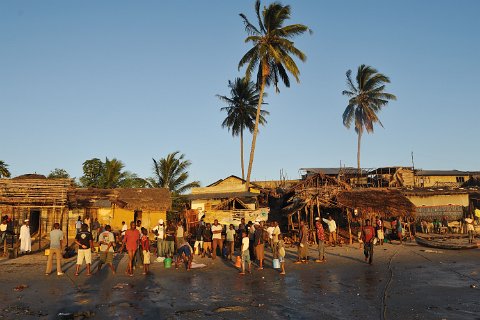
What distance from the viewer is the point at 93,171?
3953 centimetres

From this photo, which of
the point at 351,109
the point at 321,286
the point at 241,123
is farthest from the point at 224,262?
the point at 351,109

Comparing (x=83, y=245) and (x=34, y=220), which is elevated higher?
(x=34, y=220)

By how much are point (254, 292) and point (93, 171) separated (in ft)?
107

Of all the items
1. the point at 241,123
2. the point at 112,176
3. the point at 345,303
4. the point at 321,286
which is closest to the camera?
the point at 345,303

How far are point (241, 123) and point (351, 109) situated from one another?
1357cm

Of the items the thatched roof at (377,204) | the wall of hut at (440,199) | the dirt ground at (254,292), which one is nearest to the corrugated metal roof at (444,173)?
the wall of hut at (440,199)

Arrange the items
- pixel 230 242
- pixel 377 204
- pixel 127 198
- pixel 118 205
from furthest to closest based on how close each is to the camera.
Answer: pixel 127 198 → pixel 118 205 → pixel 377 204 → pixel 230 242

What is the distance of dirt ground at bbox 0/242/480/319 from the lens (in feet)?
27.6

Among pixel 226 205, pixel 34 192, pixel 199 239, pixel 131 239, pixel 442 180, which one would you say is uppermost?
pixel 442 180

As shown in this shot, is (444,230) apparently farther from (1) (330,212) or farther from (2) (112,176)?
(2) (112,176)

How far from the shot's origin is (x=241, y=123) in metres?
48.5

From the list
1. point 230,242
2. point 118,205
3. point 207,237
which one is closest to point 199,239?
point 207,237

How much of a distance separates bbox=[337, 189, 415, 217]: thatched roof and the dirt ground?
337 inches

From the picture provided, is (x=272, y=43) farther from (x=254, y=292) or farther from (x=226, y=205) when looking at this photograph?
(x=254, y=292)
